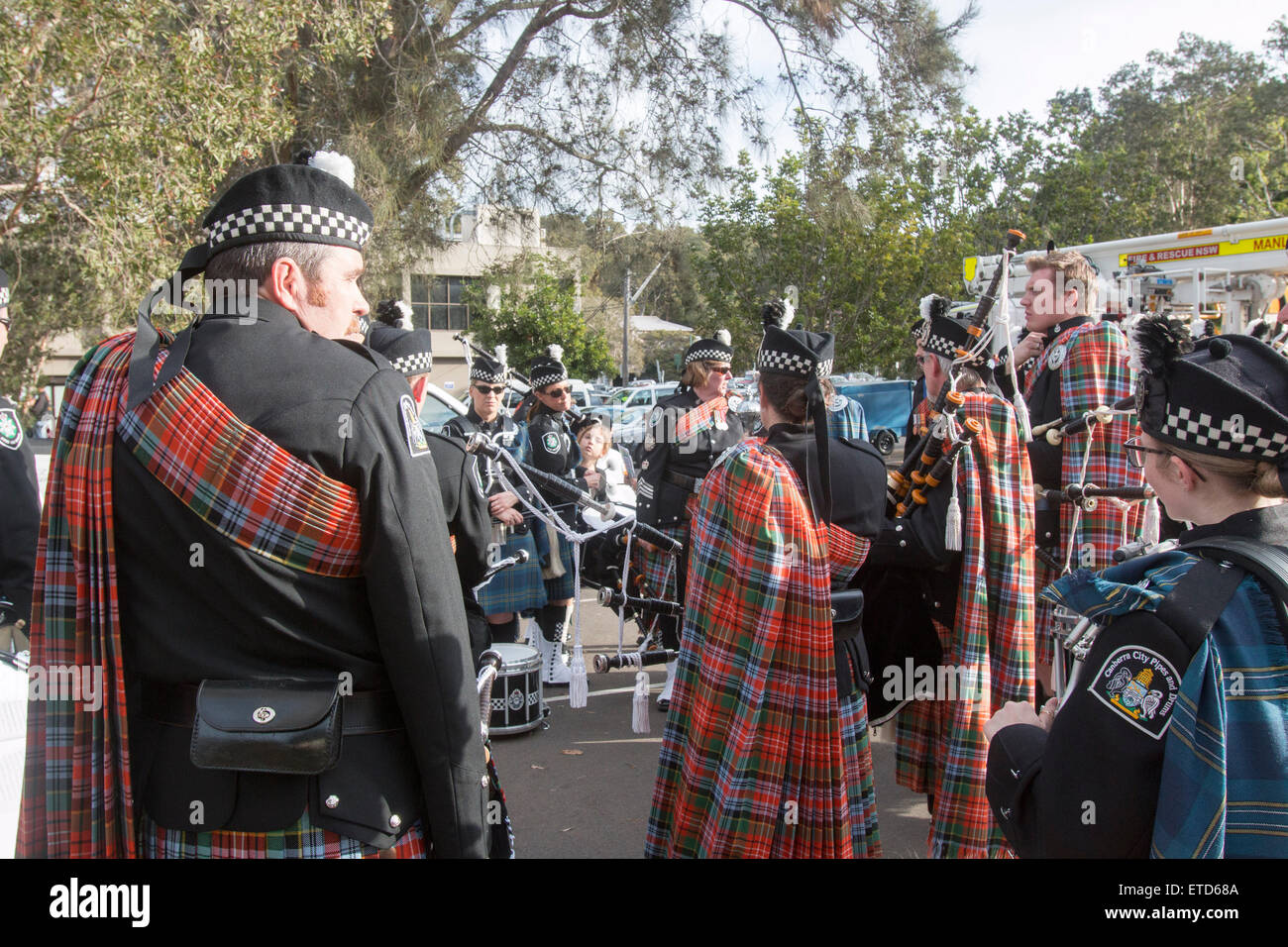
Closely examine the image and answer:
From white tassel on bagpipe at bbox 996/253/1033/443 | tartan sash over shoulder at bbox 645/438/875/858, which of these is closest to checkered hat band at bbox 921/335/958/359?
white tassel on bagpipe at bbox 996/253/1033/443

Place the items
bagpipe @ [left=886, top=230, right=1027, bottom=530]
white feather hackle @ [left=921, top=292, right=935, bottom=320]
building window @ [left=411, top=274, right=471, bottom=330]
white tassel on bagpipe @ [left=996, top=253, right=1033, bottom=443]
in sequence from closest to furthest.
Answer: bagpipe @ [left=886, top=230, right=1027, bottom=530]
white tassel on bagpipe @ [left=996, top=253, right=1033, bottom=443]
white feather hackle @ [left=921, top=292, right=935, bottom=320]
building window @ [left=411, top=274, right=471, bottom=330]

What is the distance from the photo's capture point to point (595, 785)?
15.1ft

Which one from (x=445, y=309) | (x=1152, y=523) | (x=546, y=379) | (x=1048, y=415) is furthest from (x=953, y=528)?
(x=445, y=309)

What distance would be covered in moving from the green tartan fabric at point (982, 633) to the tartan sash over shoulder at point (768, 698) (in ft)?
1.60

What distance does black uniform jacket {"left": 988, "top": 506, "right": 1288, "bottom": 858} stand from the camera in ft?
5.02

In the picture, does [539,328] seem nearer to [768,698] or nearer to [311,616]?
[768,698]

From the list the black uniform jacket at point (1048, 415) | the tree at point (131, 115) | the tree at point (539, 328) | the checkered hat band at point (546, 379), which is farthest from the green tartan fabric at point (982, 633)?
the tree at point (539, 328)

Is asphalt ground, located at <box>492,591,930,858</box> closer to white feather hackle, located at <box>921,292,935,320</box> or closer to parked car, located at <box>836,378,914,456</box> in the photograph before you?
white feather hackle, located at <box>921,292,935,320</box>

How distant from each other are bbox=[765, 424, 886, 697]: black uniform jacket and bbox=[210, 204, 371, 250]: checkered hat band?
1.70m

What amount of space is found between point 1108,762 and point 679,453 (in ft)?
14.2

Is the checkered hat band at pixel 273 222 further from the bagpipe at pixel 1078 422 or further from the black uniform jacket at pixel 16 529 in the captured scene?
the bagpipe at pixel 1078 422
